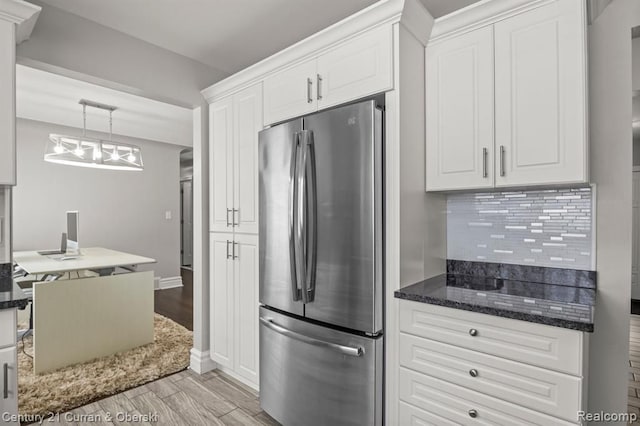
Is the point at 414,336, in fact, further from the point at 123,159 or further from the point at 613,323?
the point at 123,159

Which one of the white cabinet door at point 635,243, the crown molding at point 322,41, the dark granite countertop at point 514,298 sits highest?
the crown molding at point 322,41

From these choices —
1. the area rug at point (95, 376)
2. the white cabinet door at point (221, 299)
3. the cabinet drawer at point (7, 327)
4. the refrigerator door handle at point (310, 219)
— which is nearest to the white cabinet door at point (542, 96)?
the refrigerator door handle at point (310, 219)

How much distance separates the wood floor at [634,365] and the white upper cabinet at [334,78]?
1572 millimetres

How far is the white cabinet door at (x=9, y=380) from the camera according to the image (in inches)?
60.0

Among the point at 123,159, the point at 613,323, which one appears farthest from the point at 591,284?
the point at 123,159

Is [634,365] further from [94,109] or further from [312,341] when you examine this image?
[94,109]

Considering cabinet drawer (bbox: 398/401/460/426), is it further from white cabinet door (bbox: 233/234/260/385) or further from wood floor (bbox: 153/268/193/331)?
wood floor (bbox: 153/268/193/331)

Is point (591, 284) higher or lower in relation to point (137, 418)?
higher

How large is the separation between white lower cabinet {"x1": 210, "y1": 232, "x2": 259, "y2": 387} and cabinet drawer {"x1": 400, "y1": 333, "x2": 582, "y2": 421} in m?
1.16

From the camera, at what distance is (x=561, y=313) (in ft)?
4.31

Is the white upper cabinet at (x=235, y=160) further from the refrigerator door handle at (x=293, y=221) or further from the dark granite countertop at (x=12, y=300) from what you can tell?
the dark granite countertop at (x=12, y=300)

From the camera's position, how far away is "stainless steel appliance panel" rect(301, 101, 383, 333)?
1656 millimetres

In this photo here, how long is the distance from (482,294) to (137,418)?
2.16 meters

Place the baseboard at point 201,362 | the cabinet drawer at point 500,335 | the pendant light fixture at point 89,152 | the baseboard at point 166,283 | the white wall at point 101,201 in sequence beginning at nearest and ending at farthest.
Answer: the cabinet drawer at point 500,335 < the baseboard at point 201,362 < the pendant light fixture at point 89,152 < the white wall at point 101,201 < the baseboard at point 166,283
